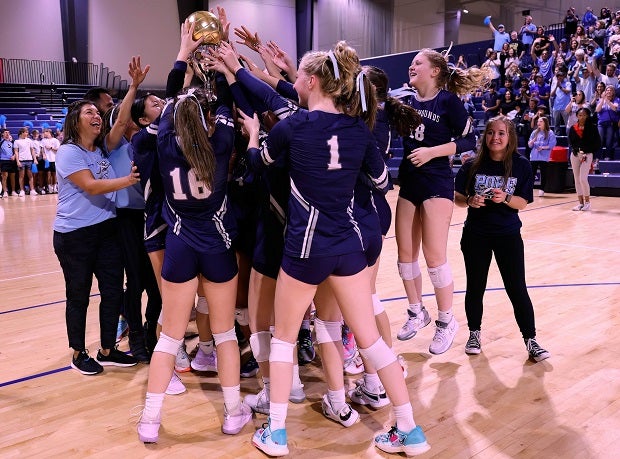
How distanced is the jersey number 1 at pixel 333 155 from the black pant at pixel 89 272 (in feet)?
6.00

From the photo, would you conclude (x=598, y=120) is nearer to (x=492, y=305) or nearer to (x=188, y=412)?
(x=492, y=305)

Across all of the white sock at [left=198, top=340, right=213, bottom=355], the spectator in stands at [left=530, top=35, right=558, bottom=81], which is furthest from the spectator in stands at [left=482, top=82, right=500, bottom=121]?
the white sock at [left=198, top=340, right=213, bottom=355]

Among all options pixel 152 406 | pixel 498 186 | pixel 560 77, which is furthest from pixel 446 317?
pixel 560 77

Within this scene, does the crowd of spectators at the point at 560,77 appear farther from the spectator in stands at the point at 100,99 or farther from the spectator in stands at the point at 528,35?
the spectator in stands at the point at 100,99

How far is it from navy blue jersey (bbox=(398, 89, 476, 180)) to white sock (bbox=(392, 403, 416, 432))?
1.67m

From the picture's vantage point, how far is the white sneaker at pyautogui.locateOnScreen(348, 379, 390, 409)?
3174mm

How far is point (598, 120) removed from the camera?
40.3ft

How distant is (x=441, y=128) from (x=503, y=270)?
98cm

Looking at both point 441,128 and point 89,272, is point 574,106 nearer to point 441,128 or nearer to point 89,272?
point 441,128

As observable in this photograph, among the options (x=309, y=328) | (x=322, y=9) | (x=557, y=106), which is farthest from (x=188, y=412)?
(x=322, y=9)

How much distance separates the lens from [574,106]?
486 inches

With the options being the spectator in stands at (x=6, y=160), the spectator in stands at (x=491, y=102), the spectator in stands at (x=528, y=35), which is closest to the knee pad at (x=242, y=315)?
the spectator in stands at (x=491, y=102)

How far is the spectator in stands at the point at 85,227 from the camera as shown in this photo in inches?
138

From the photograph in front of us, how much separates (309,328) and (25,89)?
20.1 m
